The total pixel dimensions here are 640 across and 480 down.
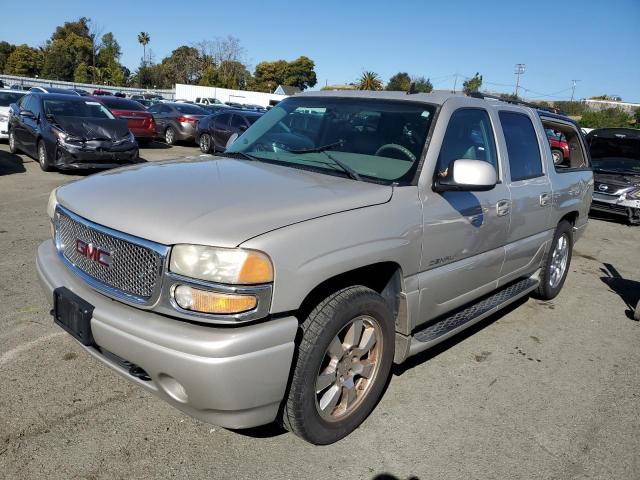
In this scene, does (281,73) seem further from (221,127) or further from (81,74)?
(221,127)

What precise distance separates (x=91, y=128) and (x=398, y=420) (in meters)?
9.58

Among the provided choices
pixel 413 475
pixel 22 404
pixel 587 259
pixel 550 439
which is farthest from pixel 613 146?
pixel 22 404

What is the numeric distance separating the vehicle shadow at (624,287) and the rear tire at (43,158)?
1008cm

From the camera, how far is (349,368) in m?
2.84

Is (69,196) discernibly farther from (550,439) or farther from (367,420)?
(550,439)

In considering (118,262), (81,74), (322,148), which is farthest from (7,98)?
(81,74)

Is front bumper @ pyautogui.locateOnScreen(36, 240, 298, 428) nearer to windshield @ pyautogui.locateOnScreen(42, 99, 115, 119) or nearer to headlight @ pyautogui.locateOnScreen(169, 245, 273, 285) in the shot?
headlight @ pyautogui.locateOnScreen(169, 245, 273, 285)

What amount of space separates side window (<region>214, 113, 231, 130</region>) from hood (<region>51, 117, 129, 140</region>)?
535 cm

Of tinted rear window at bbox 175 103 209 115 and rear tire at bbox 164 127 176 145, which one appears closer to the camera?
rear tire at bbox 164 127 176 145

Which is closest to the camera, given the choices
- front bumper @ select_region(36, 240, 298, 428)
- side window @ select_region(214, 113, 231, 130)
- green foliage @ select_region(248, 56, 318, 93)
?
front bumper @ select_region(36, 240, 298, 428)

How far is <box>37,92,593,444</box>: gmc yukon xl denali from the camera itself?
2.25m

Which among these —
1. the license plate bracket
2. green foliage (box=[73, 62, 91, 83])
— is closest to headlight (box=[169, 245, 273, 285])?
the license plate bracket

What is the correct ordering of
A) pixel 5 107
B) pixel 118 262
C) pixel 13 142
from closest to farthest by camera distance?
pixel 118 262
pixel 13 142
pixel 5 107

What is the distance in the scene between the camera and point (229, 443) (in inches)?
109
